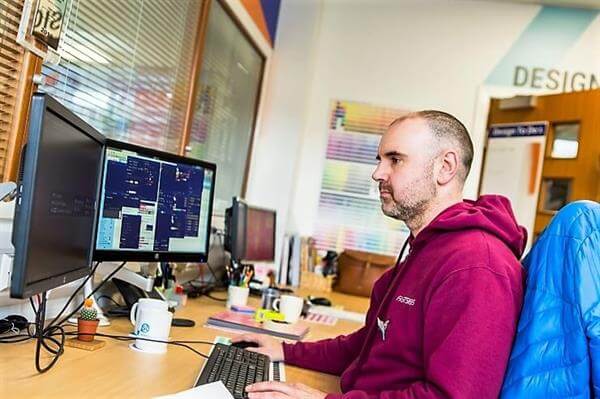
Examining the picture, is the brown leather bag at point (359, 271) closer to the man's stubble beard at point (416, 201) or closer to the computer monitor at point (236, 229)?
the computer monitor at point (236, 229)

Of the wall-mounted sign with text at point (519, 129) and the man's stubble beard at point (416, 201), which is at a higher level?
the wall-mounted sign with text at point (519, 129)

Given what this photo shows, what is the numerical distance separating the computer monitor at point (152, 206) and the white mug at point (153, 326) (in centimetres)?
19

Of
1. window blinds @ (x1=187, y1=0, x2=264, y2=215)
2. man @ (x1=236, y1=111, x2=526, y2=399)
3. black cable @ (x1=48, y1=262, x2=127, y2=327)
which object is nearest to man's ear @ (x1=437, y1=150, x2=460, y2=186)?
man @ (x1=236, y1=111, x2=526, y2=399)

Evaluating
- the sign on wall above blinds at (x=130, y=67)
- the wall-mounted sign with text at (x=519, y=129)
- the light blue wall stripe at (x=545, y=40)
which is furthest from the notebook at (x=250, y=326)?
the light blue wall stripe at (x=545, y=40)

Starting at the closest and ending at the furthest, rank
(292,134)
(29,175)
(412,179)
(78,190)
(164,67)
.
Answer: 1. (29,175)
2. (78,190)
3. (412,179)
4. (164,67)
5. (292,134)

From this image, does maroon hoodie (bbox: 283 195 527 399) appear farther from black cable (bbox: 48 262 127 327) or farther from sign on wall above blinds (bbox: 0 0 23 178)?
sign on wall above blinds (bbox: 0 0 23 178)

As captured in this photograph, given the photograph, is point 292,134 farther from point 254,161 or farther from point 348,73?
point 348,73

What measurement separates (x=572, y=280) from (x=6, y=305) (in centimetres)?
125

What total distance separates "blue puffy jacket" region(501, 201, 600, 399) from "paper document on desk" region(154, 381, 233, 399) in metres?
0.51

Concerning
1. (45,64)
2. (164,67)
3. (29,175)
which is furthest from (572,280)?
(164,67)

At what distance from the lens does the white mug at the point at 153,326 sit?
151 cm

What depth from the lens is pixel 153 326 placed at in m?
1.53

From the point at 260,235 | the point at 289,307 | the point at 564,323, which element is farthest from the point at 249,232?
the point at 564,323

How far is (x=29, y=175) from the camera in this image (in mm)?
991
